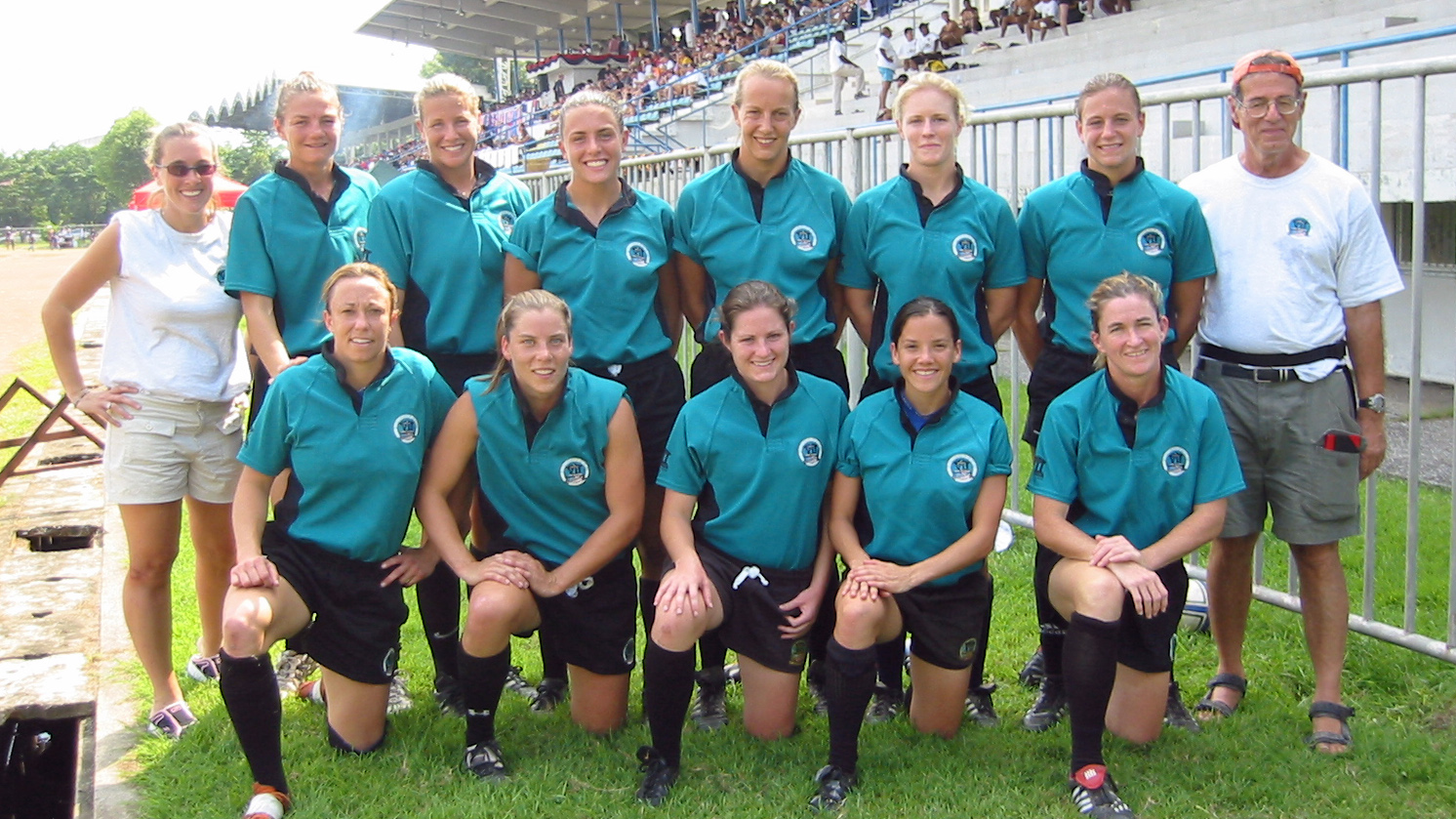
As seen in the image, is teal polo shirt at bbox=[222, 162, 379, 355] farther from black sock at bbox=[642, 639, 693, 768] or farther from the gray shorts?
the gray shorts

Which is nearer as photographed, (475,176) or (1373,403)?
(1373,403)

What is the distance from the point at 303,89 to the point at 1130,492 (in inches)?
120

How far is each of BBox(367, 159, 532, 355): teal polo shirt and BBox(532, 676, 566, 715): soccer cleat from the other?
1.23 meters

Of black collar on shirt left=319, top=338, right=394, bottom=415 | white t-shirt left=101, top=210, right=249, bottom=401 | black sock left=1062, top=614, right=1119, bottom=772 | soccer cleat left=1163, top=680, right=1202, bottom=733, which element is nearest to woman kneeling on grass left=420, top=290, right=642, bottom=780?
black collar on shirt left=319, top=338, right=394, bottom=415

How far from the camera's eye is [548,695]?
426 centimetres

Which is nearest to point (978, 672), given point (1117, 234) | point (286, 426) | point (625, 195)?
point (1117, 234)

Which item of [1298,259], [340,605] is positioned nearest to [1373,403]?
[1298,259]

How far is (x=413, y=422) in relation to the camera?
381cm

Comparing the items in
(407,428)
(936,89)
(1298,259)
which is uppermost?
(936,89)

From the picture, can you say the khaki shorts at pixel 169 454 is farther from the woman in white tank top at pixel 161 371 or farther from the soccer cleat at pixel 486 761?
the soccer cleat at pixel 486 761

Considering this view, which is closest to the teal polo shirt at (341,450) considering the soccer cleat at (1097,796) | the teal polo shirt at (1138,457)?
the teal polo shirt at (1138,457)

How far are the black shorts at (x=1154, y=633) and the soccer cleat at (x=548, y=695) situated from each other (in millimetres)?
1938

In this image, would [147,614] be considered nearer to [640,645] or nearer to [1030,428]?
[640,645]

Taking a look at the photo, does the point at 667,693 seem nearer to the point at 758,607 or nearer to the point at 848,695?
the point at 758,607
